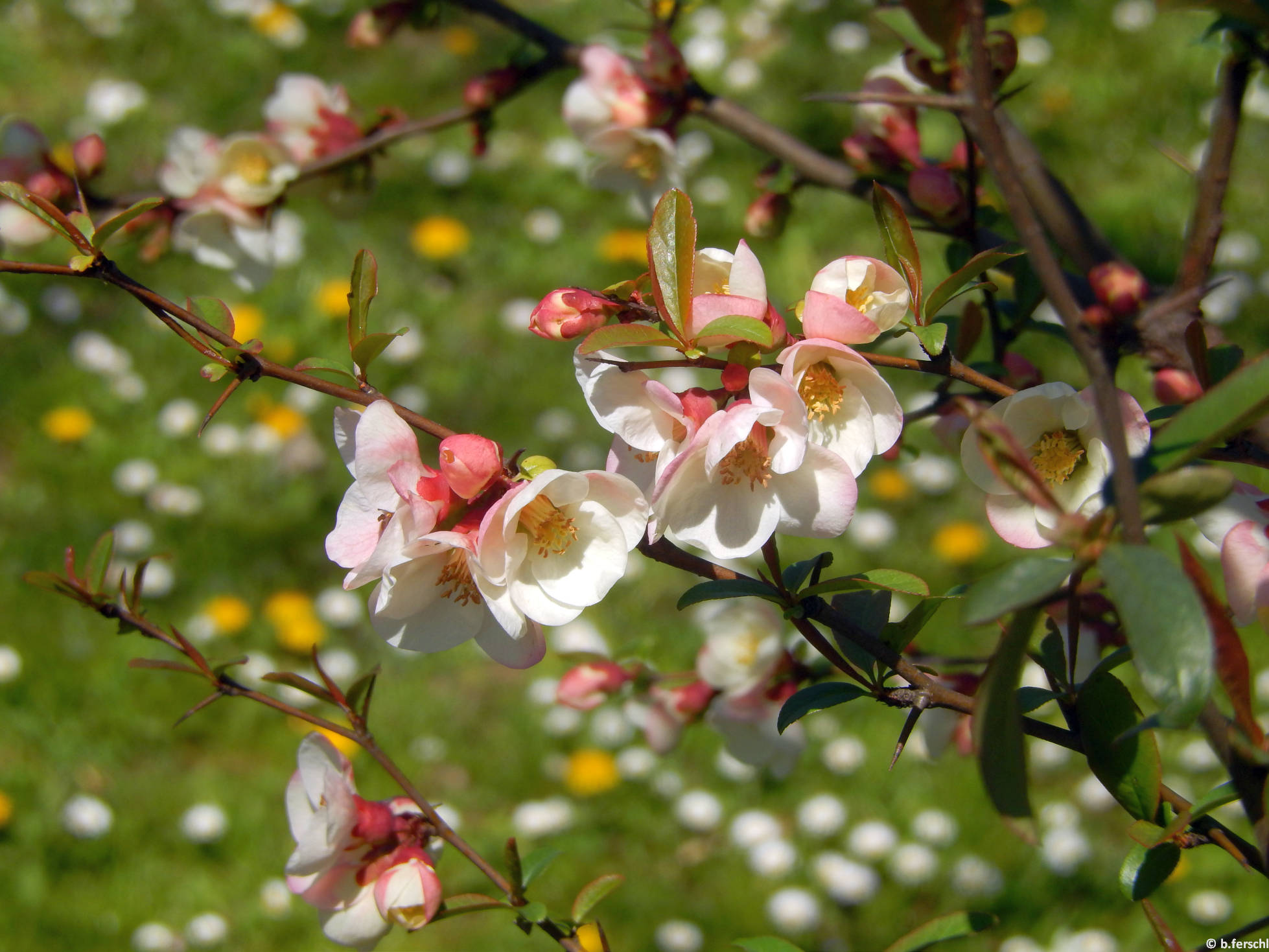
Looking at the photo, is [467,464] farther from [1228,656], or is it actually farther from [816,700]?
[1228,656]

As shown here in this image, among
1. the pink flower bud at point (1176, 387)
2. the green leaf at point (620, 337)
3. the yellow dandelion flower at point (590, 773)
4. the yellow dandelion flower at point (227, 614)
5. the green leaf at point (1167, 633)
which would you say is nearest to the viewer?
the green leaf at point (1167, 633)

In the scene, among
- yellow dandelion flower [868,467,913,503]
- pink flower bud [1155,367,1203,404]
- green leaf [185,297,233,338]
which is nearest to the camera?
green leaf [185,297,233,338]

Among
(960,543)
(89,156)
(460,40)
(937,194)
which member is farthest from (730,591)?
(460,40)

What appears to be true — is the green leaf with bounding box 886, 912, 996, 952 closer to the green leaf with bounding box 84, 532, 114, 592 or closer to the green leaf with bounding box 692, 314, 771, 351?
the green leaf with bounding box 692, 314, 771, 351

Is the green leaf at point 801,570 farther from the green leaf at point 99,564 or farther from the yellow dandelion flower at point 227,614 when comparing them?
the yellow dandelion flower at point 227,614

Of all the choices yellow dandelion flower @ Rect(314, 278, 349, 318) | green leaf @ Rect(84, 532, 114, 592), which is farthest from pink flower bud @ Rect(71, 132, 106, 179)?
yellow dandelion flower @ Rect(314, 278, 349, 318)

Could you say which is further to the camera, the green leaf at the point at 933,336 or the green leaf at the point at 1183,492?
the green leaf at the point at 933,336

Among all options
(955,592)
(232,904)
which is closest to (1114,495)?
(955,592)

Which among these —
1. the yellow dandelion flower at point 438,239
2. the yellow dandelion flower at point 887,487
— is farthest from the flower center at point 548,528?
the yellow dandelion flower at point 438,239
